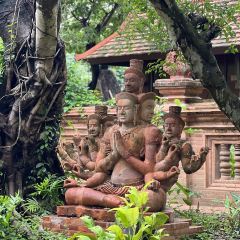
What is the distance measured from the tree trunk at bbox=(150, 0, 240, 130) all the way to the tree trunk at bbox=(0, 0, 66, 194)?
167 cm

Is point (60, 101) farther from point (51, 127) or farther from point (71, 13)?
point (71, 13)

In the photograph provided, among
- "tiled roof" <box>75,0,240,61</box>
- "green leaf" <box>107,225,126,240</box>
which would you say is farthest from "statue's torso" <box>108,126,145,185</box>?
"tiled roof" <box>75,0,240,61</box>

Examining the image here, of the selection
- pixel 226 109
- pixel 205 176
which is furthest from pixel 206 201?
pixel 226 109

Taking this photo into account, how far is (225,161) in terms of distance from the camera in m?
10.7

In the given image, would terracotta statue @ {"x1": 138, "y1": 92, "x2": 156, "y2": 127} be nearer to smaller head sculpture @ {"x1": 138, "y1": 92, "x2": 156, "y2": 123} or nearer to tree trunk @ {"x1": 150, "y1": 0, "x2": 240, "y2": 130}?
smaller head sculpture @ {"x1": 138, "y1": 92, "x2": 156, "y2": 123}

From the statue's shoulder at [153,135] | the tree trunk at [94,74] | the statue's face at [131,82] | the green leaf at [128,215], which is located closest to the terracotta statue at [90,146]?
the statue's face at [131,82]

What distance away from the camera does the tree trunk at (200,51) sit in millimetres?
7500

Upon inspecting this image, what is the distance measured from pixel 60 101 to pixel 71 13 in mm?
11263

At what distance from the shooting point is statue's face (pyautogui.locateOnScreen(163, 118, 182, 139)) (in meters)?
7.76

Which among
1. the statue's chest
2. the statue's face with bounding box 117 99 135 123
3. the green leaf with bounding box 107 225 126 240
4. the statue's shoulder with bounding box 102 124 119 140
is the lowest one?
the green leaf with bounding box 107 225 126 240

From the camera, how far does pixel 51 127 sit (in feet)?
30.6

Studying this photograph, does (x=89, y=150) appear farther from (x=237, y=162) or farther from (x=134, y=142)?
(x=237, y=162)

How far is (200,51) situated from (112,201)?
1783 mm

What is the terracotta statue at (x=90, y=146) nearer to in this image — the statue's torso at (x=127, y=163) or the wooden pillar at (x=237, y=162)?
the statue's torso at (x=127, y=163)
